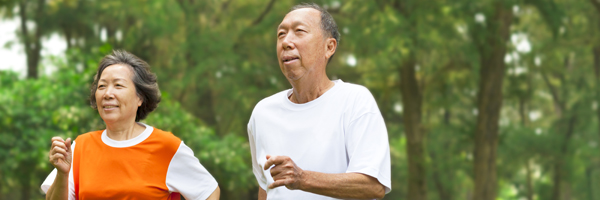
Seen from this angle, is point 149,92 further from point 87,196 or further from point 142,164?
point 87,196

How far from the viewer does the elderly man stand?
2314mm

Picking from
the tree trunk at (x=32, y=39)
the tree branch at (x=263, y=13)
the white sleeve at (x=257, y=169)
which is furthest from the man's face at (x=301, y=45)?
the tree trunk at (x=32, y=39)

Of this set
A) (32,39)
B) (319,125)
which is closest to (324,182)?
(319,125)

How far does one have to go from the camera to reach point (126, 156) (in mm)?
2814

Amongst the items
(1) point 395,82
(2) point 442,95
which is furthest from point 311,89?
(2) point 442,95

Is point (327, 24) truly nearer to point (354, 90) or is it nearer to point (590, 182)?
point (354, 90)

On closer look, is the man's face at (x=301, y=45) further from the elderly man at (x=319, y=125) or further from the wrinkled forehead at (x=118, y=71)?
the wrinkled forehead at (x=118, y=71)

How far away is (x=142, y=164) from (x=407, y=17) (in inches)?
375

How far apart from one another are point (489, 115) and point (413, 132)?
5.45 ft

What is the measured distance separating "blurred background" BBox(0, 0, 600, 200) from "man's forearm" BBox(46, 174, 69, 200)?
5134mm

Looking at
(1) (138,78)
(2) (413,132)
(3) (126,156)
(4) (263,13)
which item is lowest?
(3) (126,156)

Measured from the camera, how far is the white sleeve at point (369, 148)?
2.32 meters

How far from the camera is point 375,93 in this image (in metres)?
14.9

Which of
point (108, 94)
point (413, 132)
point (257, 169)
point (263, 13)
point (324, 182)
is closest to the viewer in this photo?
point (324, 182)
